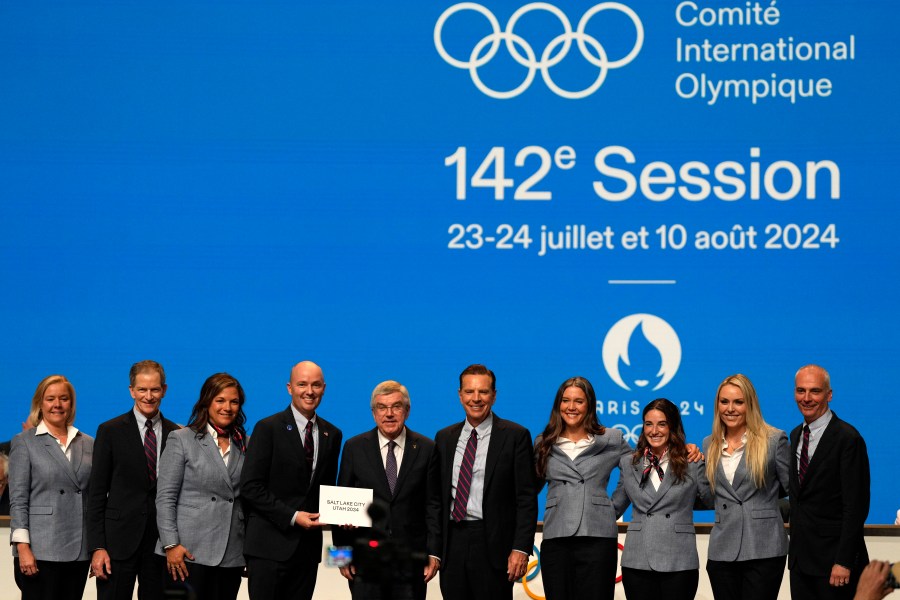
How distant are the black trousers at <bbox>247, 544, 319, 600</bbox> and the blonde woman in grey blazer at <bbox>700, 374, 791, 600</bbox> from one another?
176cm

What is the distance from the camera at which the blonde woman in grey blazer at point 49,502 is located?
17.6ft

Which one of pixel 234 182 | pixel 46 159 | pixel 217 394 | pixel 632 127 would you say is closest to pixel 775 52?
pixel 632 127

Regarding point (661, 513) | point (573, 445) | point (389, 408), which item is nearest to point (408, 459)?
point (389, 408)

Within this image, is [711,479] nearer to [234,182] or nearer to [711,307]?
[711,307]

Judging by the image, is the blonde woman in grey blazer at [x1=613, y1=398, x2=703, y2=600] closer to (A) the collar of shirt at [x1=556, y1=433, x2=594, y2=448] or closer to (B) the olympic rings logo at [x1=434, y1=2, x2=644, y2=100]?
(A) the collar of shirt at [x1=556, y1=433, x2=594, y2=448]

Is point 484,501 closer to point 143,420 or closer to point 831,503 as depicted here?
point 831,503

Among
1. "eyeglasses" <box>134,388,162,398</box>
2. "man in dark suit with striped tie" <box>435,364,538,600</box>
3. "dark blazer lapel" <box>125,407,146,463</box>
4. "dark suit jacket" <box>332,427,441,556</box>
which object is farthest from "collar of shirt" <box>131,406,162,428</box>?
"man in dark suit with striped tie" <box>435,364,538,600</box>

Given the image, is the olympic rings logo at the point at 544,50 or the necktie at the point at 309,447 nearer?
the necktie at the point at 309,447

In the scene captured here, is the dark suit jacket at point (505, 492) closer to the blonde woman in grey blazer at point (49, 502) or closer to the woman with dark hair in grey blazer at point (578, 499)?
the woman with dark hair in grey blazer at point (578, 499)

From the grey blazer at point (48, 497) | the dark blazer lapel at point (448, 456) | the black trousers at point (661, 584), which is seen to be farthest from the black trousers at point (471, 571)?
the grey blazer at point (48, 497)

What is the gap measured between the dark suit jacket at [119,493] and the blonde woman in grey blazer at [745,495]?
8.01ft

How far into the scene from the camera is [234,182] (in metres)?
6.56

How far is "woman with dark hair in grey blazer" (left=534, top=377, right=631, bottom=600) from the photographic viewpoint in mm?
5188

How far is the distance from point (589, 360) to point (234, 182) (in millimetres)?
2145
